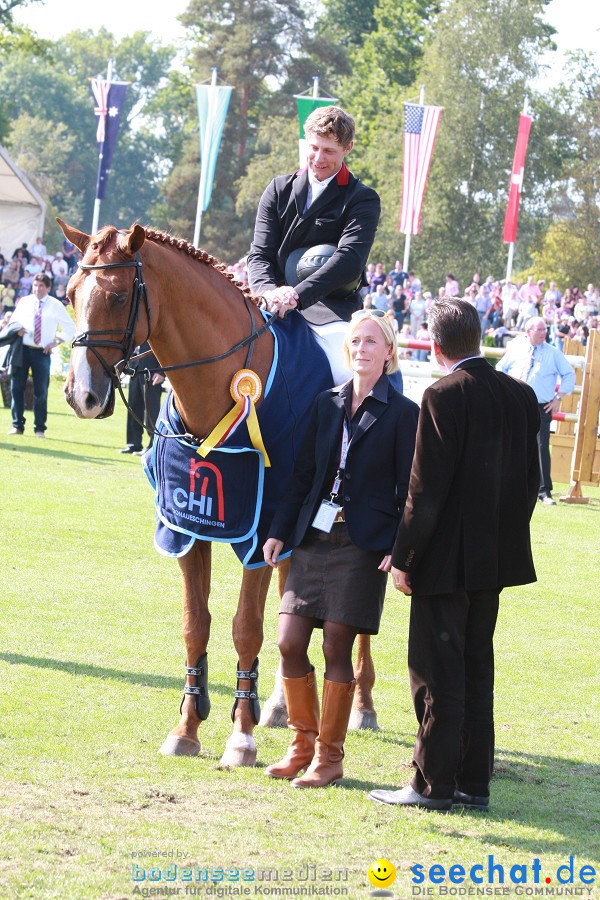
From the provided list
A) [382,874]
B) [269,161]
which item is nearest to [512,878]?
[382,874]

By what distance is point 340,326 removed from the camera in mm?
6152

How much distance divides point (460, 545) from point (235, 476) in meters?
1.24

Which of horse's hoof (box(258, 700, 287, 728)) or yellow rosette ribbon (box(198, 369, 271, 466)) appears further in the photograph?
horse's hoof (box(258, 700, 287, 728))

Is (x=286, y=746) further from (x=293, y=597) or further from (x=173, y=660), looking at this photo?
(x=173, y=660)

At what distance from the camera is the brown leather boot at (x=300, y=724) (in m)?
5.16

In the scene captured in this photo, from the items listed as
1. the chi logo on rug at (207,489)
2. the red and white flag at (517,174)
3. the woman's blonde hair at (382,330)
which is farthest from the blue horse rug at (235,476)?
the red and white flag at (517,174)

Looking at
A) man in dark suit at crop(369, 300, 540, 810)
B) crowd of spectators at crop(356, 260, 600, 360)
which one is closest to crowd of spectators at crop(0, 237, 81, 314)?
crowd of spectators at crop(356, 260, 600, 360)

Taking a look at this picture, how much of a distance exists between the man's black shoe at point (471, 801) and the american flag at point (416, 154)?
2913 cm

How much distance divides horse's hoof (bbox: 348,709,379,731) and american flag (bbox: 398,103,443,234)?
27.9 m

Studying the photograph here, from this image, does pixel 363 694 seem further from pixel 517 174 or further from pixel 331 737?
pixel 517 174

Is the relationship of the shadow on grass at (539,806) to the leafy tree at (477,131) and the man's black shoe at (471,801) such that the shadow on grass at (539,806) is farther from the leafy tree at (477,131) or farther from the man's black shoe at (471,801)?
the leafy tree at (477,131)

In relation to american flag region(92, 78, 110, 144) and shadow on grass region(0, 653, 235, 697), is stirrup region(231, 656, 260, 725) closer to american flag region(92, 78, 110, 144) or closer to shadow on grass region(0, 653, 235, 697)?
shadow on grass region(0, 653, 235, 697)

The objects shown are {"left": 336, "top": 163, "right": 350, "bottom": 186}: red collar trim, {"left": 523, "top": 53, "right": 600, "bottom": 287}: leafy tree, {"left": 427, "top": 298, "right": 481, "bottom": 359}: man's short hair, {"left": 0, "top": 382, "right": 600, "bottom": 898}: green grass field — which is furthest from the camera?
{"left": 523, "top": 53, "right": 600, "bottom": 287}: leafy tree

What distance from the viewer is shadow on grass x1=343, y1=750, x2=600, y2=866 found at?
4.46m
